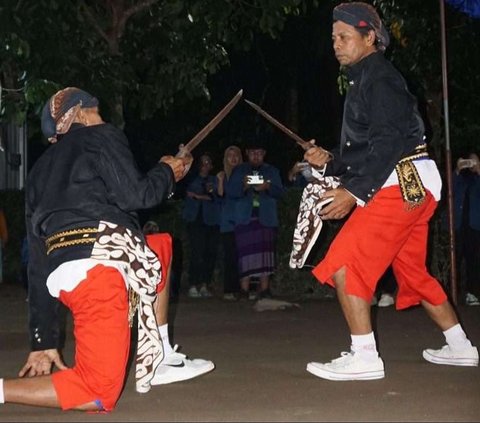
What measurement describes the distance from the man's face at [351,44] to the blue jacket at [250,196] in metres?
6.10

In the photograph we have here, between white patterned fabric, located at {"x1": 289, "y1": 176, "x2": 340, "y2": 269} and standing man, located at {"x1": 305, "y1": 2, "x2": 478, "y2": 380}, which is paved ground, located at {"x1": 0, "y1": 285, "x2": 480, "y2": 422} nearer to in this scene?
standing man, located at {"x1": 305, "y1": 2, "x2": 478, "y2": 380}

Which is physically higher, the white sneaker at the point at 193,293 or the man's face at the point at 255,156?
the man's face at the point at 255,156

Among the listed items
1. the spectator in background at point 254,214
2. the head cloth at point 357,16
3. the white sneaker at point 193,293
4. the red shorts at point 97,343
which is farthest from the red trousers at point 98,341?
the white sneaker at point 193,293

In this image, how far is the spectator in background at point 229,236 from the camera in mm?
13781

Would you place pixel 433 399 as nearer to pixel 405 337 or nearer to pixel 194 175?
pixel 405 337

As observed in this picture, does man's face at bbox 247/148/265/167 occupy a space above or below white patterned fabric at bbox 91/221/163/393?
above

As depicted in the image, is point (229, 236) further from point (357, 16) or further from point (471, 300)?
point (357, 16)

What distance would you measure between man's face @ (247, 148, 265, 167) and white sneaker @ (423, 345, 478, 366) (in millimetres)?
5848

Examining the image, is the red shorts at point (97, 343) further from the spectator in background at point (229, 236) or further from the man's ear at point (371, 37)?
the spectator in background at point (229, 236)

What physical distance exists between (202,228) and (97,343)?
8088mm

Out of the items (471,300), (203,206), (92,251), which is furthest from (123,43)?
(92,251)

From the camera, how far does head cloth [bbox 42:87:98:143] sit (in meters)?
6.63

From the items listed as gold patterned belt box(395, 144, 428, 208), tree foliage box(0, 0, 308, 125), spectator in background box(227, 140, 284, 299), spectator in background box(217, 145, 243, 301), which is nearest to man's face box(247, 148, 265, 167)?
spectator in background box(227, 140, 284, 299)

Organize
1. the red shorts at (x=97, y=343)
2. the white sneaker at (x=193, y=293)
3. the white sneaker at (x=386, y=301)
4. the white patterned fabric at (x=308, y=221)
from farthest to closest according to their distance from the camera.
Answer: the white sneaker at (x=193, y=293), the white sneaker at (x=386, y=301), the white patterned fabric at (x=308, y=221), the red shorts at (x=97, y=343)
